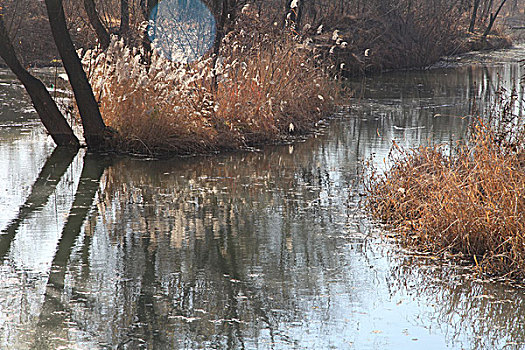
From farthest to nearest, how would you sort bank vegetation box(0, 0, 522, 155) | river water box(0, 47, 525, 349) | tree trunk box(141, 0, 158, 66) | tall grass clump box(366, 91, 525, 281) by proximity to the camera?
tree trunk box(141, 0, 158, 66), bank vegetation box(0, 0, 522, 155), tall grass clump box(366, 91, 525, 281), river water box(0, 47, 525, 349)

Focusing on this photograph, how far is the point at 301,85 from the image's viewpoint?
12617 millimetres

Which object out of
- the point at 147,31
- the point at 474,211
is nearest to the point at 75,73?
the point at 147,31

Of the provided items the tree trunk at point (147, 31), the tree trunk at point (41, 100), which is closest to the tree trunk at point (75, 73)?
the tree trunk at point (41, 100)

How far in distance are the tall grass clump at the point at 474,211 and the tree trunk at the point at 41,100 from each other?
500 cm

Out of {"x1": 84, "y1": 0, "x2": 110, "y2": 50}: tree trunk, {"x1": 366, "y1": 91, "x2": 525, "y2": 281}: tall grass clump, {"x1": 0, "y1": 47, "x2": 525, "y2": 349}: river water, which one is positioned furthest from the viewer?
{"x1": 84, "y1": 0, "x2": 110, "y2": 50}: tree trunk

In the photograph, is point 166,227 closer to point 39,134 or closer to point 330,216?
point 330,216

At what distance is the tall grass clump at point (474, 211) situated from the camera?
525 cm

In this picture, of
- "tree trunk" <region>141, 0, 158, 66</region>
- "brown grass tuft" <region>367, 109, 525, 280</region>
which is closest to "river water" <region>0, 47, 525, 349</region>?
"brown grass tuft" <region>367, 109, 525, 280</region>

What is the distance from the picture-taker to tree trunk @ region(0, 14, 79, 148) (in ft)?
30.5

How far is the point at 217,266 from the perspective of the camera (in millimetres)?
5430

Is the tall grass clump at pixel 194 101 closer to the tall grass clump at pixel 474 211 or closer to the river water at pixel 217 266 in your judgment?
the river water at pixel 217 266

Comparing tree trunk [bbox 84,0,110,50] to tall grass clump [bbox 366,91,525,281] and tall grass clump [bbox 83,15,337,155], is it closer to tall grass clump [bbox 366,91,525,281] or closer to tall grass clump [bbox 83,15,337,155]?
tall grass clump [bbox 83,15,337,155]

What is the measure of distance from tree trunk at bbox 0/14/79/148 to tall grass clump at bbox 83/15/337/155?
61 cm

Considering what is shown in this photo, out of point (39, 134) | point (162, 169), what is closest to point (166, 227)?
point (162, 169)
